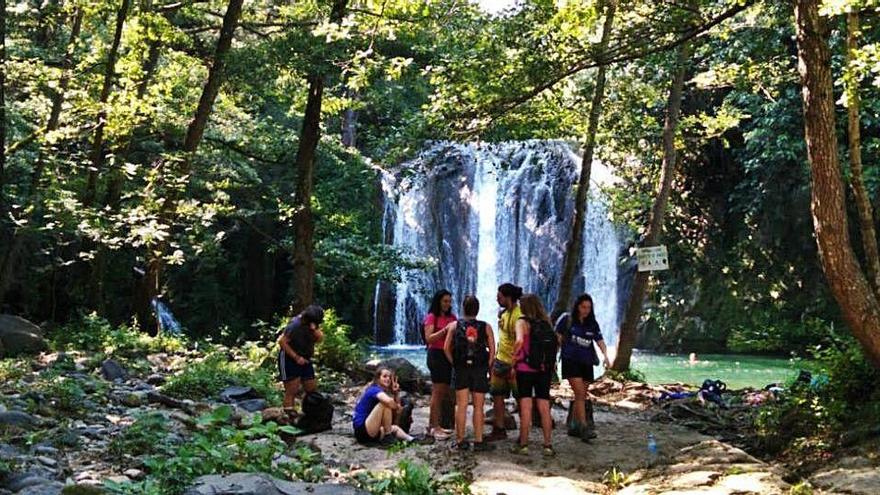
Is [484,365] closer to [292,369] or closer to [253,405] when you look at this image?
[292,369]

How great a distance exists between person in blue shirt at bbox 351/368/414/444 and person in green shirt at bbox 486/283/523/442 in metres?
0.98

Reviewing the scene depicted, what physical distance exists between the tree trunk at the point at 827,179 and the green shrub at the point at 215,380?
21.4 feet

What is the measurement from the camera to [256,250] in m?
24.8

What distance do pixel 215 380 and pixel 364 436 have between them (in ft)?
11.0

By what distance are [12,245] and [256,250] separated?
10414 millimetres

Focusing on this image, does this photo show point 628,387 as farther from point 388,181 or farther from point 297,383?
point 388,181

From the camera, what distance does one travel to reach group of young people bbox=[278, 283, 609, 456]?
304 inches

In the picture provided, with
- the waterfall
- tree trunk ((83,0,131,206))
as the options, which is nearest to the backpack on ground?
tree trunk ((83,0,131,206))

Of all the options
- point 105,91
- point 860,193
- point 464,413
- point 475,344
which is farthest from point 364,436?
point 105,91

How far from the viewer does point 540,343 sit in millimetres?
7734

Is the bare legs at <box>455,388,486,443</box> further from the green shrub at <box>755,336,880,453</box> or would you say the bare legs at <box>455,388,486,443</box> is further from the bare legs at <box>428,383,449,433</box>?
the green shrub at <box>755,336,880,453</box>

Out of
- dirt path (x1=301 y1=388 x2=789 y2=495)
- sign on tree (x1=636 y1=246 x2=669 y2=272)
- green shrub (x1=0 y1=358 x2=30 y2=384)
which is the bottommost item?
dirt path (x1=301 y1=388 x2=789 y2=495)

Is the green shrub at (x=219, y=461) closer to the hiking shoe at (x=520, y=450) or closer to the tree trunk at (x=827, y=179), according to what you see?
the hiking shoe at (x=520, y=450)

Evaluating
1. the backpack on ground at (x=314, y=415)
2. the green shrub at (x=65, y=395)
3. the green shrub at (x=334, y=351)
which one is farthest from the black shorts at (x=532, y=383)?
the green shrub at (x=334, y=351)
